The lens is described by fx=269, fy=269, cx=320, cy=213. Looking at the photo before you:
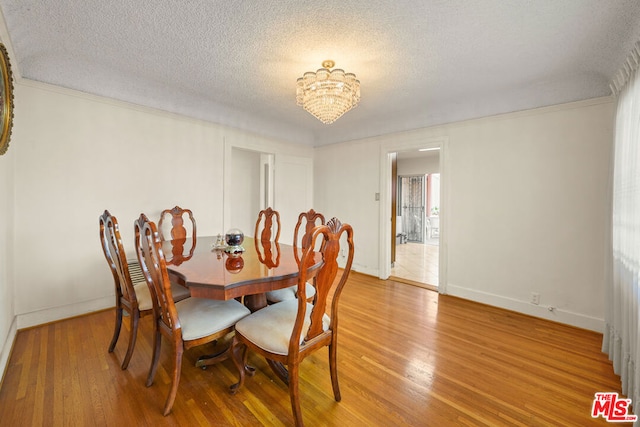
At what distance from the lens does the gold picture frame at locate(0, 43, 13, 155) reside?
166 centimetres

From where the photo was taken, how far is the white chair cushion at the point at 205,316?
157cm

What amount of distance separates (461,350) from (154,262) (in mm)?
2355

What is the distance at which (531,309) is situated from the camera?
292 centimetres

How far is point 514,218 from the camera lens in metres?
3.03

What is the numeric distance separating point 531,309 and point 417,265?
2.31 metres

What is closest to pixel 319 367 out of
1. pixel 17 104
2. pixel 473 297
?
pixel 473 297

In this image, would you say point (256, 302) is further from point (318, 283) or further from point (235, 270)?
point (318, 283)

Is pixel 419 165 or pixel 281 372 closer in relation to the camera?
pixel 281 372

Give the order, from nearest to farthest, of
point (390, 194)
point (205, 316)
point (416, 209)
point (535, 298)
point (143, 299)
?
point (205, 316) → point (143, 299) → point (535, 298) → point (390, 194) → point (416, 209)

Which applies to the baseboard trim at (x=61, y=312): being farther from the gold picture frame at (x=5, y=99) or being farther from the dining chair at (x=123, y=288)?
the gold picture frame at (x=5, y=99)

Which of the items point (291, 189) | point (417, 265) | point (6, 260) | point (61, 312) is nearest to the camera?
point (6, 260)

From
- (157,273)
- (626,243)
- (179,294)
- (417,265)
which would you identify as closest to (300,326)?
(157,273)

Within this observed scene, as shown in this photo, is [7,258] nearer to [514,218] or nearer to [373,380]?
[373,380]

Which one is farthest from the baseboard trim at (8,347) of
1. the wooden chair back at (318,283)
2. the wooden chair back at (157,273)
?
the wooden chair back at (318,283)
